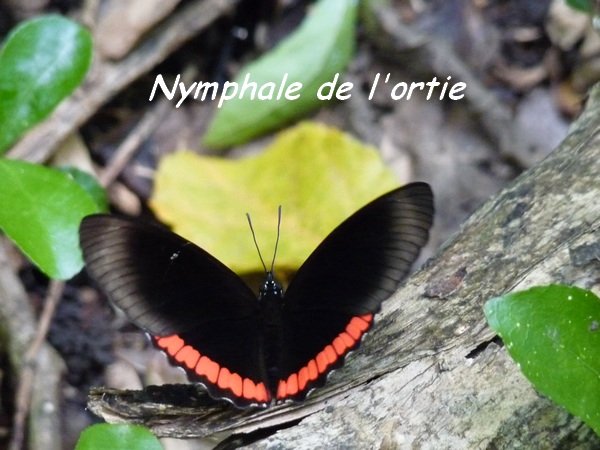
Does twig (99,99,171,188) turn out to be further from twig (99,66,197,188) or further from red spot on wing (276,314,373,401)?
red spot on wing (276,314,373,401)

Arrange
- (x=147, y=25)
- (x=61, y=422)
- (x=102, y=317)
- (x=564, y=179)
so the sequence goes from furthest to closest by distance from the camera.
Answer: (x=147, y=25), (x=102, y=317), (x=61, y=422), (x=564, y=179)

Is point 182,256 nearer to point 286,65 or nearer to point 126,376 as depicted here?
point 126,376

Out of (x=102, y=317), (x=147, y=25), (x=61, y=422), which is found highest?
(x=147, y=25)

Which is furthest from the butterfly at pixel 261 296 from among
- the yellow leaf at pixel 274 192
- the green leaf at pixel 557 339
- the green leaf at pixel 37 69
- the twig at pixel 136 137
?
the twig at pixel 136 137

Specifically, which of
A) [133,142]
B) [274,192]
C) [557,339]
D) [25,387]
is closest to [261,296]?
[557,339]

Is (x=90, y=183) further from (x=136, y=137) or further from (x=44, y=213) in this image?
(x=136, y=137)

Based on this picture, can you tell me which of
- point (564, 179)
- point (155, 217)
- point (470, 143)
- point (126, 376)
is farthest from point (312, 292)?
point (470, 143)
